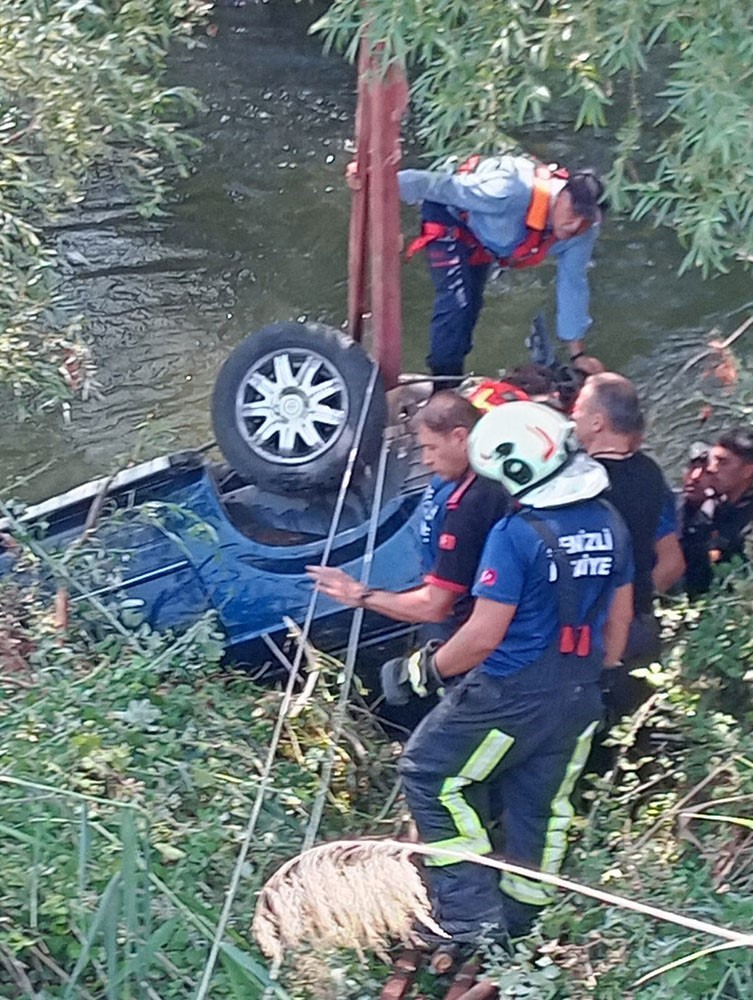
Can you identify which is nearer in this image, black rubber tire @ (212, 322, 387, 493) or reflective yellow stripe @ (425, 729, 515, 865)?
reflective yellow stripe @ (425, 729, 515, 865)

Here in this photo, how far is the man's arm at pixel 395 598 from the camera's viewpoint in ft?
14.5

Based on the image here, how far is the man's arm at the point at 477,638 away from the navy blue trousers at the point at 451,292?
7.56 feet

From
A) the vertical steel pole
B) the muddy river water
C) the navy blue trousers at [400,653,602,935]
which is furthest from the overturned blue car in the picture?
the muddy river water

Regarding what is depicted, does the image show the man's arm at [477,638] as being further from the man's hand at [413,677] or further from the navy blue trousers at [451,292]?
the navy blue trousers at [451,292]

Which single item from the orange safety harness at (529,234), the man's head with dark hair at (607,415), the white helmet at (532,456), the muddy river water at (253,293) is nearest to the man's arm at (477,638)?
the white helmet at (532,456)

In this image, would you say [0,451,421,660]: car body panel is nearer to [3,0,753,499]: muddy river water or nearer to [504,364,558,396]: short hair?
[504,364,558,396]: short hair

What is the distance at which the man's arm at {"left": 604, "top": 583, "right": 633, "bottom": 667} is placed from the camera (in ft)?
14.2

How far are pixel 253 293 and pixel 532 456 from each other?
239 inches

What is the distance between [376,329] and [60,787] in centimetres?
236

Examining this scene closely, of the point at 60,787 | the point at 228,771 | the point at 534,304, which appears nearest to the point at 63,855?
the point at 60,787

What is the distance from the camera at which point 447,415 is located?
4.43m

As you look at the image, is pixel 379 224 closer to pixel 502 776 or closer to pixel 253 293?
pixel 502 776

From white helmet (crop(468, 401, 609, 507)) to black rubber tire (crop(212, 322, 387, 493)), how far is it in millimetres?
1407

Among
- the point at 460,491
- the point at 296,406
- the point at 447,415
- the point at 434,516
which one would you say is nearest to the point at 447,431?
the point at 447,415
